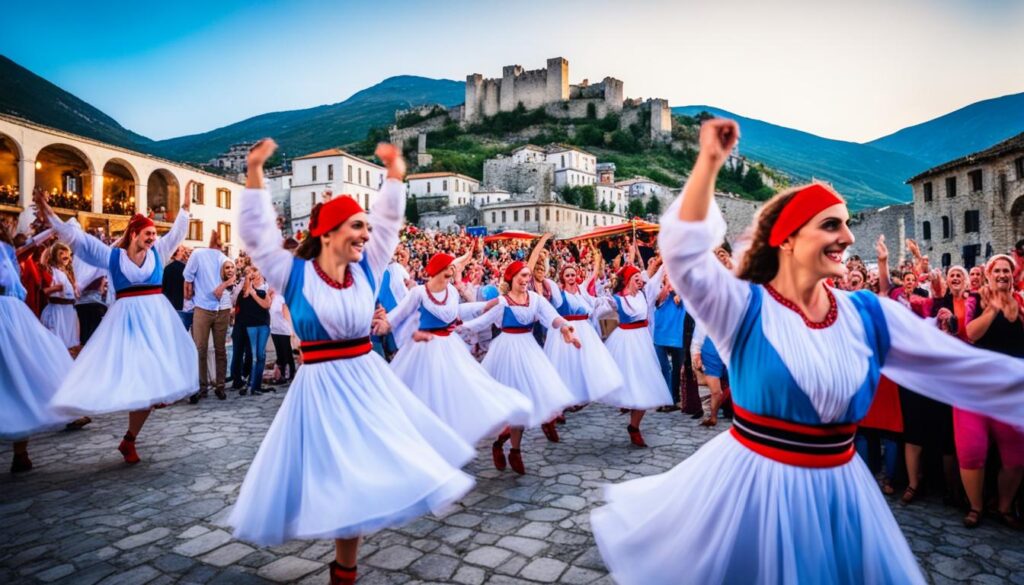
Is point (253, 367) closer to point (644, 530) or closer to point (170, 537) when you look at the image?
point (170, 537)

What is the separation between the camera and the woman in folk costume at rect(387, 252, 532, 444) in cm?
488

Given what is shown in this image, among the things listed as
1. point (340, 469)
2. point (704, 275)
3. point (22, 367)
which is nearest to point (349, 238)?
point (340, 469)

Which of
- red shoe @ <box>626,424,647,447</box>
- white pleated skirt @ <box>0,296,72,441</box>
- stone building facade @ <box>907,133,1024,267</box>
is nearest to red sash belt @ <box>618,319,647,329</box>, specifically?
red shoe @ <box>626,424,647,447</box>

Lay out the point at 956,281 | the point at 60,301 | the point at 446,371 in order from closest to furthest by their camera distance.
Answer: the point at 446,371 < the point at 956,281 < the point at 60,301

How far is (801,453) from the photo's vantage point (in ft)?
7.28

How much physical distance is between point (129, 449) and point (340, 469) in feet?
14.8

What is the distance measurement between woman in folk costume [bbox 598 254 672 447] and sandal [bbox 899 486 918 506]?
8.15 ft

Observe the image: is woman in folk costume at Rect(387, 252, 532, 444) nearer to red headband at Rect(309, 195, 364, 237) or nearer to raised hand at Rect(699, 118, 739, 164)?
red headband at Rect(309, 195, 364, 237)

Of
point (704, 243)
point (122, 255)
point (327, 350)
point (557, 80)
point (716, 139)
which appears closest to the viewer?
point (716, 139)

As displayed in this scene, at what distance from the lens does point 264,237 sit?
3.31m

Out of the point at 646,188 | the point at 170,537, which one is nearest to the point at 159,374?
the point at 170,537

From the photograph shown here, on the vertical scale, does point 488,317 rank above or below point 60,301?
below

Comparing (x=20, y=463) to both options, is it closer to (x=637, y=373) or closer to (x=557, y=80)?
(x=637, y=373)

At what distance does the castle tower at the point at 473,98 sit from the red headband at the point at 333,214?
119256 millimetres
